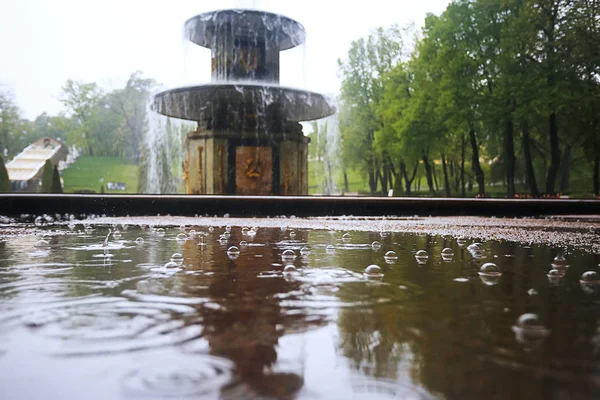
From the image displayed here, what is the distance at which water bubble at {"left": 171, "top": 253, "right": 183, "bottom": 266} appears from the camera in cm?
436

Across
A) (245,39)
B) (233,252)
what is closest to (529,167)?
(245,39)

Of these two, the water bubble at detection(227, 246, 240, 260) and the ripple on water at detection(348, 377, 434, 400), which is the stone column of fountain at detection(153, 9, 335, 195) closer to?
the water bubble at detection(227, 246, 240, 260)

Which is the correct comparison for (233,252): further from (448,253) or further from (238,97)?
(238,97)

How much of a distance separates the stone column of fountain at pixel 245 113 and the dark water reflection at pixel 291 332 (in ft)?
54.4

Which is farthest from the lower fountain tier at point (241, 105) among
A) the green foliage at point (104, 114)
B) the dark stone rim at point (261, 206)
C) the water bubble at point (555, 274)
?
the green foliage at point (104, 114)

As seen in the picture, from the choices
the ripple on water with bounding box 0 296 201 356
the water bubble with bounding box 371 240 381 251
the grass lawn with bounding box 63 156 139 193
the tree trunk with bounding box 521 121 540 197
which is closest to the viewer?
the ripple on water with bounding box 0 296 201 356

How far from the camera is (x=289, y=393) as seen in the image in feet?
4.54

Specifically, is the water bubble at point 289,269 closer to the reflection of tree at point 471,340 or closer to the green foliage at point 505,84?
the reflection of tree at point 471,340

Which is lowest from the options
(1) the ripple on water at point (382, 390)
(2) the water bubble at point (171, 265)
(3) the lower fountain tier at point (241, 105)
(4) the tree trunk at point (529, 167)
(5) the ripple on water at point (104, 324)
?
(2) the water bubble at point (171, 265)

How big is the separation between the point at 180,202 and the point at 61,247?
7.33 metres

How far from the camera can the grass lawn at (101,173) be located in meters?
65.9

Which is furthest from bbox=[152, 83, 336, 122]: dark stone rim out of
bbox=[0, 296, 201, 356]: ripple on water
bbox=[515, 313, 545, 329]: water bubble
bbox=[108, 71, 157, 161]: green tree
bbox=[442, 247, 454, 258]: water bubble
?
bbox=[108, 71, 157, 161]: green tree

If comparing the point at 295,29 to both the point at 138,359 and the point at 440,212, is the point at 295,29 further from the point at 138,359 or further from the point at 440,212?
the point at 138,359

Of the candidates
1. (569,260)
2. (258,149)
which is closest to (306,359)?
(569,260)
